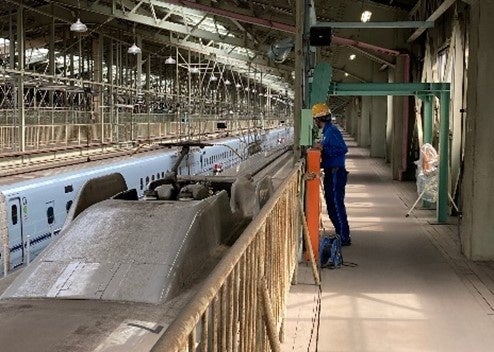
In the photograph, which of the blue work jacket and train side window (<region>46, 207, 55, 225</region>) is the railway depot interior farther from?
the blue work jacket

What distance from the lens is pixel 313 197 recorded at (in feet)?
36.7

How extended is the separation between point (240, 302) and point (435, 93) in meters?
12.7

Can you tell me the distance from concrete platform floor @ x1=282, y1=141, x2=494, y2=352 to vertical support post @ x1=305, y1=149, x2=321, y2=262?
0.51 m

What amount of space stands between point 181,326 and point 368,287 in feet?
24.9

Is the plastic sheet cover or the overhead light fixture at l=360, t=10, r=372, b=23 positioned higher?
the overhead light fixture at l=360, t=10, r=372, b=23

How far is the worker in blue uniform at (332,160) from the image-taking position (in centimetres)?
1186

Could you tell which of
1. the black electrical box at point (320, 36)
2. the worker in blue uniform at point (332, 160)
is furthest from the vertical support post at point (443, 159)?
the black electrical box at point (320, 36)

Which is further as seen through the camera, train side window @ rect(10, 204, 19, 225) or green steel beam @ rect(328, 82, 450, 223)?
Answer: green steel beam @ rect(328, 82, 450, 223)

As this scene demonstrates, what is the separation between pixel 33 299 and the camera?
18.4 ft

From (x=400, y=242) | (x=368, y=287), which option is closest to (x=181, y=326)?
(x=368, y=287)

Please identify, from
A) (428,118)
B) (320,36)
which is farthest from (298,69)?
(428,118)

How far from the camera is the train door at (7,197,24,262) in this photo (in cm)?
1138

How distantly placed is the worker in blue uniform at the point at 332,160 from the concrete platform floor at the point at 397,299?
0.88 m

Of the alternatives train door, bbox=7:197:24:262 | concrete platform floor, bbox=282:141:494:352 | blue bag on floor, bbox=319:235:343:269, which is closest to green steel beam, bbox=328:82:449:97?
concrete platform floor, bbox=282:141:494:352
